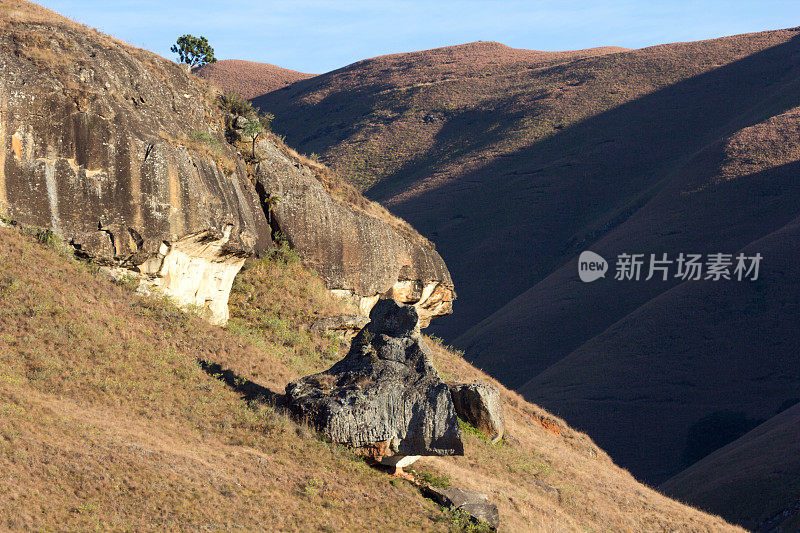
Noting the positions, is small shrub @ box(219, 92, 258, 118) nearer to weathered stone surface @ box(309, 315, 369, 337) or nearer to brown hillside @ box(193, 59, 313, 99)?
weathered stone surface @ box(309, 315, 369, 337)

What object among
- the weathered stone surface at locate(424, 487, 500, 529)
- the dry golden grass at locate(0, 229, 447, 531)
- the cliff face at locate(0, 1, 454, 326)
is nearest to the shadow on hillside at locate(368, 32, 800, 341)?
the cliff face at locate(0, 1, 454, 326)

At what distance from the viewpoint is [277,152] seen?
33.5 m

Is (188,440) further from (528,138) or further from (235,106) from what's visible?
(528,138)

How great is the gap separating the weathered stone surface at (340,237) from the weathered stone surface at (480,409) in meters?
7.02

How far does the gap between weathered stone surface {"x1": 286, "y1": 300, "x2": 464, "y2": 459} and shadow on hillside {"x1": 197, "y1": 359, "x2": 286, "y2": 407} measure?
0.71 meters

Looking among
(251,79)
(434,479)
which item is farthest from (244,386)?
(251,79)

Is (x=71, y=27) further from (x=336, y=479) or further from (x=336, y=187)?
(x=336, y=479)

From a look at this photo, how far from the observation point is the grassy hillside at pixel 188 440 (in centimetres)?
1438

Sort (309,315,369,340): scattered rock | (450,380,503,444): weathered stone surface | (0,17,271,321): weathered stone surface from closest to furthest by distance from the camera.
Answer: (0,17,271,321): weathered stone surface, (450,380,503,444): weathered stone surface, (309,315,369,340): scattered rock

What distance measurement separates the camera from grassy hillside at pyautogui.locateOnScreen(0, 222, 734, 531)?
14375 mm

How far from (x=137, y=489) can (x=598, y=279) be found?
242 ft

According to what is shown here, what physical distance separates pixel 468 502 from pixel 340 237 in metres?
16.2

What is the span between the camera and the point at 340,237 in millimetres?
33219

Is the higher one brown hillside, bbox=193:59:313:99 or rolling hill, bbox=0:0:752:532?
brown hillside, bbox=193:59:313:99
